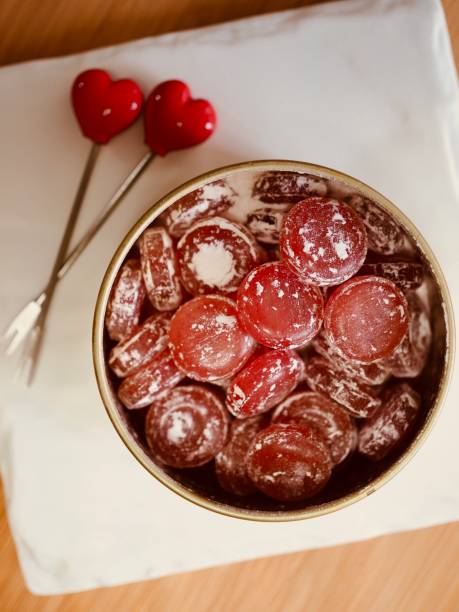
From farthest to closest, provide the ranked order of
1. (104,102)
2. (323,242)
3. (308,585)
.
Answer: (308,585)
(104,102)
(323,242)

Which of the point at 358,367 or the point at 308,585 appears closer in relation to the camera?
the point at 358,367

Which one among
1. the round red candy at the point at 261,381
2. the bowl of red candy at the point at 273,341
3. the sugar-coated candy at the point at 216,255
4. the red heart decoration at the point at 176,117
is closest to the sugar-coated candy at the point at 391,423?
the bowl of red candy at the point at 273,341

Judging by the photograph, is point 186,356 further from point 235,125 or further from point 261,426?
point 235,125

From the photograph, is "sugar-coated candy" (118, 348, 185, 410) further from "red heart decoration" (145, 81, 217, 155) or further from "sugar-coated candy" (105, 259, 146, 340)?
"red heart decoration" (145, 81, 217, 155)

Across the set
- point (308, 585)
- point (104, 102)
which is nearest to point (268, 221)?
point (104, 102)

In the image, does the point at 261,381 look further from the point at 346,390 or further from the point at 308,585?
the point at 308,585

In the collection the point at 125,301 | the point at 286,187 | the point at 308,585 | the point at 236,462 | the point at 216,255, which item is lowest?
the point at 308,585

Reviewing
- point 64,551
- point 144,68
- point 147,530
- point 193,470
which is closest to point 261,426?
point 193,470
